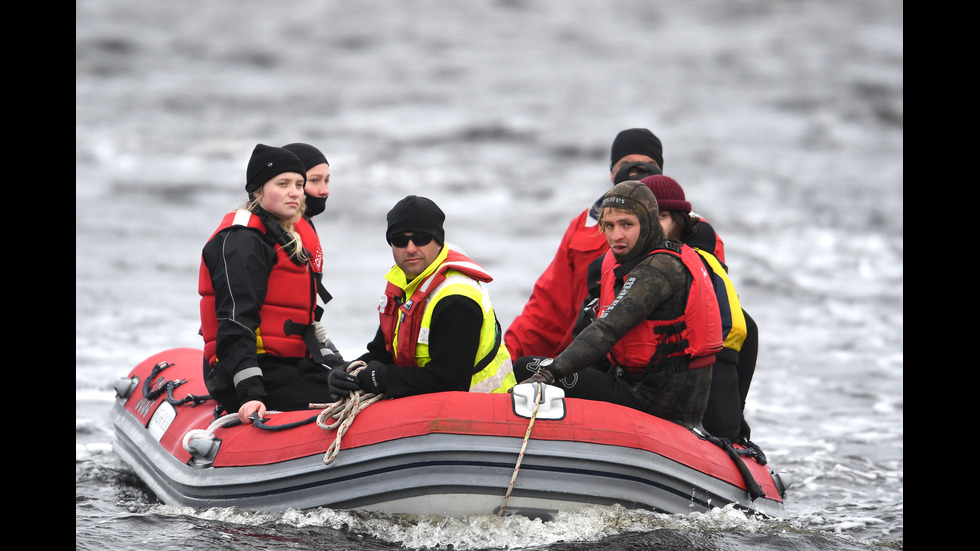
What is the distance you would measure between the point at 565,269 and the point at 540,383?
166 centimetres

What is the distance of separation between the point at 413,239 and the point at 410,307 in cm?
28

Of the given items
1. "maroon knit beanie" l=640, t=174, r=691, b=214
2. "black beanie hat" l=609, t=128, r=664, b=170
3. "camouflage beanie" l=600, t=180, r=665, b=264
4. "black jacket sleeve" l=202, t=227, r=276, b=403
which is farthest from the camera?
"black beanie hat" l=609, t=128, r=664, b=170

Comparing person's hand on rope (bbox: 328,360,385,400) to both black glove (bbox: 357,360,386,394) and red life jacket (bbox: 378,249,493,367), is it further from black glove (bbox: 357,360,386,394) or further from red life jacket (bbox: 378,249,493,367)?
red life jacket (bbox: 378,249,493,367)

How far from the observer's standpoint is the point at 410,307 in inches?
162

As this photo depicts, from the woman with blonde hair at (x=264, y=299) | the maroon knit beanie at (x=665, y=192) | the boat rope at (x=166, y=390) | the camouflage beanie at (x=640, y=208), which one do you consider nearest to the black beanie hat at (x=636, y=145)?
the maroon knit beanie at (x=665, y=192)

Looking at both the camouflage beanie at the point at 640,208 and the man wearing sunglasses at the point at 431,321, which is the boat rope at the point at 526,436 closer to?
the man wearing sunglasses at the point at 431,321

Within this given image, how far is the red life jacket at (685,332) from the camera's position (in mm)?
4172

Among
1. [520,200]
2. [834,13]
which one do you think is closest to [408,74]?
[520,200]

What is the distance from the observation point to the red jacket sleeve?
5480mm

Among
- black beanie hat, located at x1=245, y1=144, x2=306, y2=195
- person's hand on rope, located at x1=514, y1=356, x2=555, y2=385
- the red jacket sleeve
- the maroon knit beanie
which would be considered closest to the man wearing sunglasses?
person's hand on rope, located at x1=514, y1=356, x2=555, y2=385

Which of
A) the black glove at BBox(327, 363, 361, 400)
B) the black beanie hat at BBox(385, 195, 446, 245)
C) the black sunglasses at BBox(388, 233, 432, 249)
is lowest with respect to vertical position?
the black glove at BBox(327, 363, 361, 400)

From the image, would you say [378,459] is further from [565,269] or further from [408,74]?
[408,74]

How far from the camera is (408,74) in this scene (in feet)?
80.9

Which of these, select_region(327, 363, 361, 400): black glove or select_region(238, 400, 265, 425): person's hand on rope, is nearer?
select_region(327, 363, 361, 400): black glove
